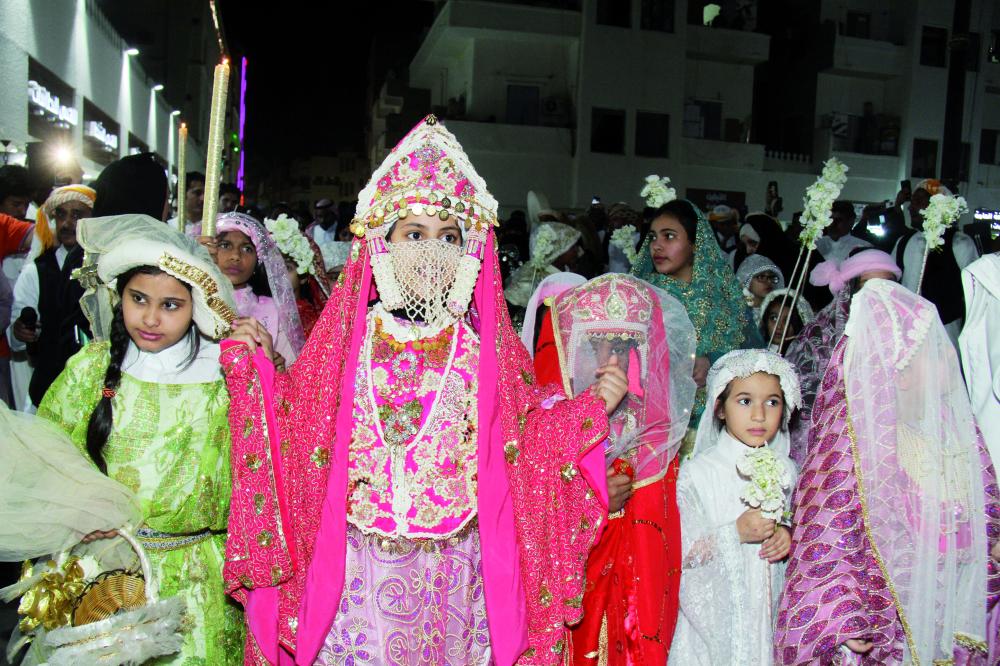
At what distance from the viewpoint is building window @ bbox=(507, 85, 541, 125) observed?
23.2 metres

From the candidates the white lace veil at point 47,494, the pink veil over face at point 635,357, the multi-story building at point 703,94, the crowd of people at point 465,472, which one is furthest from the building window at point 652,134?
the white lace veil at point 47,494

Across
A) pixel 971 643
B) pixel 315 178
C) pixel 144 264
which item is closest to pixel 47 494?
pixel 144 264

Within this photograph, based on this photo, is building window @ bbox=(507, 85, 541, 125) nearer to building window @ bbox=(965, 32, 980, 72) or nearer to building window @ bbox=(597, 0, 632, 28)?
building window @ bbox=(597, 0, 632, 28)

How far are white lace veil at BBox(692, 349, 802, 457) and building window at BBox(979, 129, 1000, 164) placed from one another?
2748 cm

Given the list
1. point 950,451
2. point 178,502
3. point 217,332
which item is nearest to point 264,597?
point 178,502

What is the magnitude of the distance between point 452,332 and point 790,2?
1119 inches

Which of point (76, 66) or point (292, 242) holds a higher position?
point (76, 66)

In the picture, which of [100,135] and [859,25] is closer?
[100,135]

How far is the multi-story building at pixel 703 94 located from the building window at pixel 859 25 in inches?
1.7

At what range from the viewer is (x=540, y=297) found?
15.3ft

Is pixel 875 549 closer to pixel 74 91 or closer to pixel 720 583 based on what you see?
pixel 720 583

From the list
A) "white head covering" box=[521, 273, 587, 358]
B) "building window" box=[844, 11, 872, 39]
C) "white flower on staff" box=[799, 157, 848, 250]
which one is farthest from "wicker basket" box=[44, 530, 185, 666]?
"building window" box=[844, 11, 872, 39]

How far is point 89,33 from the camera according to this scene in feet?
49.8

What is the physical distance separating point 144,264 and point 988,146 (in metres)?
30.2
